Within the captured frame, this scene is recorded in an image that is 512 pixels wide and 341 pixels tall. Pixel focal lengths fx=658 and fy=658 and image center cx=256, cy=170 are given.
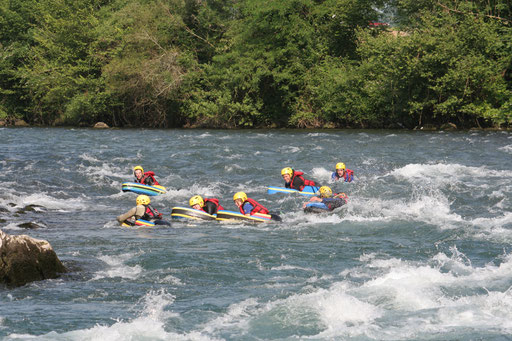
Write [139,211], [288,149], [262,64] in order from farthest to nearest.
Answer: [262,64] < [288,149] < [139,211]

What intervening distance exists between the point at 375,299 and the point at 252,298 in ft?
5.30

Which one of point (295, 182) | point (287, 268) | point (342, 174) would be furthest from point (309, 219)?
point (342, 174)

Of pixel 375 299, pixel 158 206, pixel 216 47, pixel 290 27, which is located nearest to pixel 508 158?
pixel 158 206

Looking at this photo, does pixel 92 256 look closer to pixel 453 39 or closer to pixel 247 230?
pixel 247 230

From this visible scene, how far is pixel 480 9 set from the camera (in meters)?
36.5

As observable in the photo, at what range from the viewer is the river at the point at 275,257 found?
7.83 m

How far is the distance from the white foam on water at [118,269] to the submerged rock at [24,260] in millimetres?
730

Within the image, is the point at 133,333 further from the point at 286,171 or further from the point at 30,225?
the point at 286,171

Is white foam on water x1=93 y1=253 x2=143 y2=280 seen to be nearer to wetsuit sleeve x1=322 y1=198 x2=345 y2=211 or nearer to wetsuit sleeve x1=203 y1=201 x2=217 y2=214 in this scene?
wetsuit sleeve x1=203 y1=201 x2=217 y2=214

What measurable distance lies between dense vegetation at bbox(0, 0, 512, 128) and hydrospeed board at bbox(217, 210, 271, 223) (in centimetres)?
2173

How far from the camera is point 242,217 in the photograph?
46.9 ft

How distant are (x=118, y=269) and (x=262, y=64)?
1210 inches

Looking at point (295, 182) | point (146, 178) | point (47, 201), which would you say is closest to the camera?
point (47, 201)

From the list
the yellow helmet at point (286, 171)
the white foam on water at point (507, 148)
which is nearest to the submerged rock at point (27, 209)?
the yellow helmet at point (286, 171)
